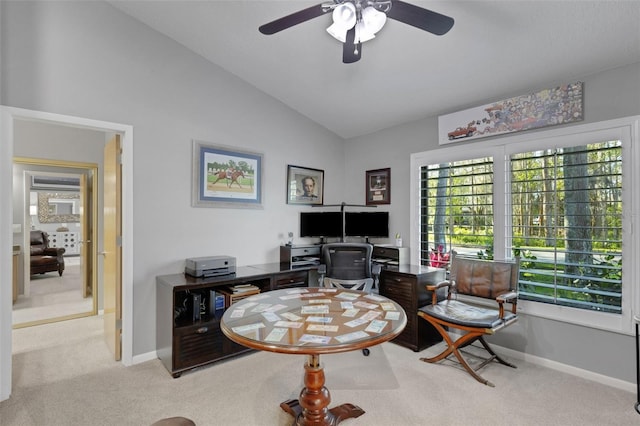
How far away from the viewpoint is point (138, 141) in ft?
9.90

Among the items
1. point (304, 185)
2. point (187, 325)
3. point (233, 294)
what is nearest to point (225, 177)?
point (304, 185)

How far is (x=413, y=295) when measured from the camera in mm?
3326

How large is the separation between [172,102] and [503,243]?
367 cm

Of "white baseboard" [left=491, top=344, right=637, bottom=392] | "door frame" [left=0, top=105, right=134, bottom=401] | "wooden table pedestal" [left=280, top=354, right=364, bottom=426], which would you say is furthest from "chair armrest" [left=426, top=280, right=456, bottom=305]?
"door frame" [left=0, top=105, right=134, bottom=401]

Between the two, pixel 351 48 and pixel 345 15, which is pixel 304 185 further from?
pixel 345 15

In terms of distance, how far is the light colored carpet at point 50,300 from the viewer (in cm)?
421

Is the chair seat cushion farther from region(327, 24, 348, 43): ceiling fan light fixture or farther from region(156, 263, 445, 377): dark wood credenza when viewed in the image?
region(327, 24, 348, 43): ceiling fan light fixture

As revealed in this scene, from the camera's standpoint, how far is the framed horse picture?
3408mm

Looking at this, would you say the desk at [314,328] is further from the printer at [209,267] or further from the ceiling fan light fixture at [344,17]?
the ceiling fan light fixture at [344,17]

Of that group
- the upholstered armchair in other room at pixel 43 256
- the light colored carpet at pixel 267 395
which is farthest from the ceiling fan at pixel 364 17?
the upholstered armchair in other room at pixel 43 256

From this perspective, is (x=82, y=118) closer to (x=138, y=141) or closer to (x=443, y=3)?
(x=138, y=141)

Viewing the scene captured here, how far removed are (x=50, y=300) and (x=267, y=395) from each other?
4.42 meters

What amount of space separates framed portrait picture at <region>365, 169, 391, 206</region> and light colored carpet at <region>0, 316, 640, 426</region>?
6.76ft

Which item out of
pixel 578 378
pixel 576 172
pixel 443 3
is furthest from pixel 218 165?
pixel 578 378
